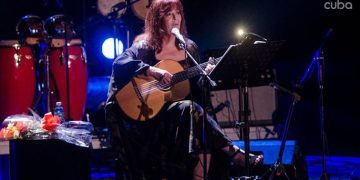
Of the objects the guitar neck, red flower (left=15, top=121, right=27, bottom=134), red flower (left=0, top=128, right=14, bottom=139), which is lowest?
red flower (left=0, top=128, right=14, bottom=139)

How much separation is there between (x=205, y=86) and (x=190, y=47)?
1.05 metres

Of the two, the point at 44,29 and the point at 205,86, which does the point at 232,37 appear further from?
the point at 205,86

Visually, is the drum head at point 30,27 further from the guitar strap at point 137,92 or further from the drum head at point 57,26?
the guitar strap at point 137,92

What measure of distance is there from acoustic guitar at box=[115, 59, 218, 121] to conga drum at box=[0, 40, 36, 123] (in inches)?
60.6

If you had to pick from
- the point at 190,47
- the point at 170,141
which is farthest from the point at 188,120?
the point at 190,47

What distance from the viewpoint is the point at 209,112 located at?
5285mm

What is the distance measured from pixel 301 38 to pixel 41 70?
11.0ft

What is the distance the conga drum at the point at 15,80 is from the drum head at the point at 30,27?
0.20 metres

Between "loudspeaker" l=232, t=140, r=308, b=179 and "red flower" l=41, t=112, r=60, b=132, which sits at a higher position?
"red flower" l=41, t=112, r=60, b=132

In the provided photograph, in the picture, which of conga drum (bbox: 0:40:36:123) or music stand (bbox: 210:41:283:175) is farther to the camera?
conga drum (bbox: 0:40:36:123)

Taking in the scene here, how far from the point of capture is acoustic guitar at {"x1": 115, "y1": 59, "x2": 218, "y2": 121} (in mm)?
5090

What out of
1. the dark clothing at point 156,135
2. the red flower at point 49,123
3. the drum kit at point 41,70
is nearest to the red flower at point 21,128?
the red flower at point 49,123

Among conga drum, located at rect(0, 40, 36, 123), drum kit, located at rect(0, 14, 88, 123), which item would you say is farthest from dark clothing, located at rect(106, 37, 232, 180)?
conga drum, located at rect(0, 40, 36, 123)

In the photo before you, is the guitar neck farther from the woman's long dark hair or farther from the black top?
the woman's long dark hair
